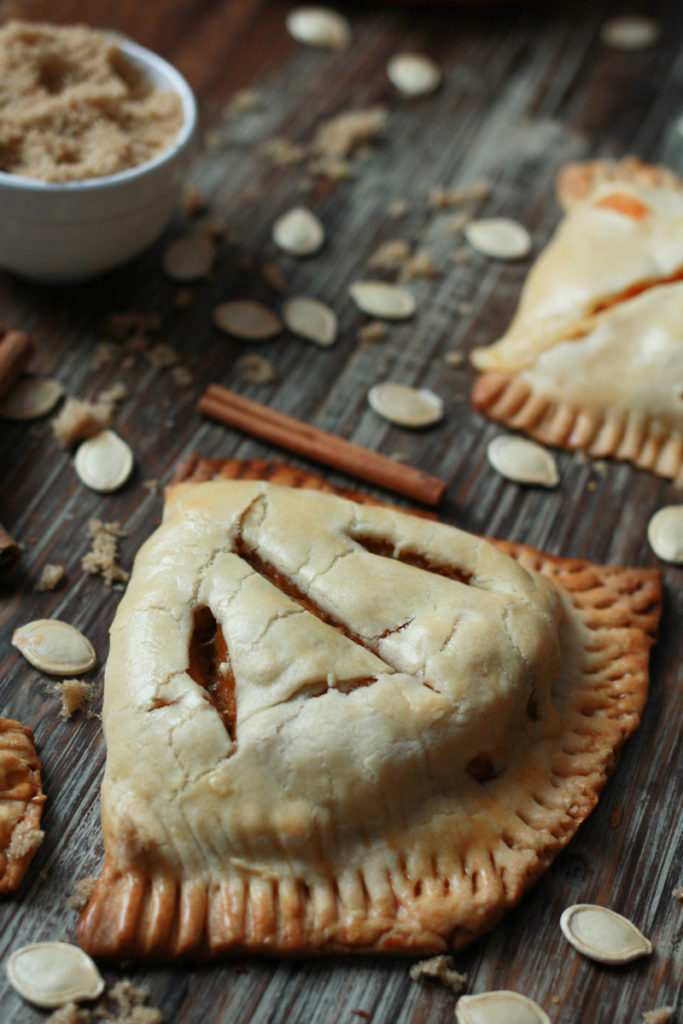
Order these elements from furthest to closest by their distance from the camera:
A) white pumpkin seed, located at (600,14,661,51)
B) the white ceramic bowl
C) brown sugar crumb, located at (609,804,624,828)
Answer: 1. white pumpkin seed, located at (600,14,661,51)
2. the white ceramic bowl
3. brown sugar crumb, located at (609,804,624,828)

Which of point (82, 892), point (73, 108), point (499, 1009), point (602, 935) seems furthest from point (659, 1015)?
point (73, 108)

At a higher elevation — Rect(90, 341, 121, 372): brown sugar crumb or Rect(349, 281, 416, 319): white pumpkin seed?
Rect(349, 281, 416, 319): white pumpkin seed

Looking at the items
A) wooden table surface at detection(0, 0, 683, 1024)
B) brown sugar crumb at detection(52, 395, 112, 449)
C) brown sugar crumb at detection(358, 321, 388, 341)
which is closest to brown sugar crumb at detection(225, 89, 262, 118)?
wooden table surface at detection(0, 0, 683, 1024)

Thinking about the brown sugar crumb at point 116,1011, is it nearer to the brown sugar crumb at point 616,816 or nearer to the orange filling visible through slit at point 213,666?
the orange filling visible through slit at point 213,666

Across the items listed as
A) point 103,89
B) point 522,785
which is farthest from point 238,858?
point 103,89

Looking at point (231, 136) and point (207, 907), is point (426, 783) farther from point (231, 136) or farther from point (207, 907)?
point (231, 136)

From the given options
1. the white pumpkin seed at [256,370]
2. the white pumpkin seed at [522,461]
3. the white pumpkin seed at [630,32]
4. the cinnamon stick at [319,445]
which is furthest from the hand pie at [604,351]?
the white pumpkin seed at [630,32]

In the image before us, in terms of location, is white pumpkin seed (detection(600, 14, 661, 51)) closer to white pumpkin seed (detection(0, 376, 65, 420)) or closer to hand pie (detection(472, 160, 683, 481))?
hand pie (detection(472, 160, 683, 481))
